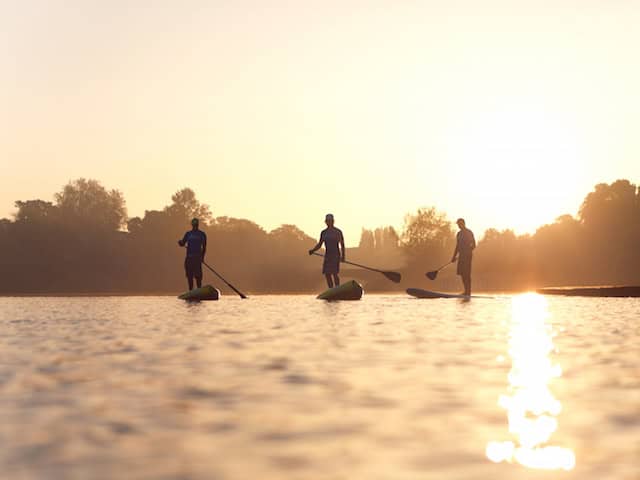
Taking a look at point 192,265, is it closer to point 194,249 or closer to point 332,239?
point 194,249

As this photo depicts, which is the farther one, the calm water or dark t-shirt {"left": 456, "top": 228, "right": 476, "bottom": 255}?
dark t-shirt {"left": 456, "top": 228, "right": 476, "bottom": 255}

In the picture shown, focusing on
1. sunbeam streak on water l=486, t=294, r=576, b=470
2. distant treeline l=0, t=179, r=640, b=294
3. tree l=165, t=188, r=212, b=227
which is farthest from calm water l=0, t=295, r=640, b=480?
tree l=165, t=188, r=212, b=227

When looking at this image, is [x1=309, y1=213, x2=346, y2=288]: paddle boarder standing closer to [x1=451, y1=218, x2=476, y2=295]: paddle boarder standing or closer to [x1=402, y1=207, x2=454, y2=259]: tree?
[x1=451, y1=218, x2=476, y2=295]: paddle boarder standing

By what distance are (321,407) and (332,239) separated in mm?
17777

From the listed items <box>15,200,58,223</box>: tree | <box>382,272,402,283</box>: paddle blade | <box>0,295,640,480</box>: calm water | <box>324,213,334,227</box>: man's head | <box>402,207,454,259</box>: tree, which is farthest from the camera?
<box>15,200,58,223</box>: tree

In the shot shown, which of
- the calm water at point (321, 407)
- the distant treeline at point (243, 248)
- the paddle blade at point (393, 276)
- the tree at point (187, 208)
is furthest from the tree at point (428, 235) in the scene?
the calm water at point (321, 407)

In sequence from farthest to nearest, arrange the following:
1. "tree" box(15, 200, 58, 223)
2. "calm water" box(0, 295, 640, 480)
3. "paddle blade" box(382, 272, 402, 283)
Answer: "tree" box(15, 200, 58, 223)
"paddle blade" box(382, 272, 402, 283)
"calm water" box(0, 295, 640, 480)

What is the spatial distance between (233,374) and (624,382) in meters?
2.64

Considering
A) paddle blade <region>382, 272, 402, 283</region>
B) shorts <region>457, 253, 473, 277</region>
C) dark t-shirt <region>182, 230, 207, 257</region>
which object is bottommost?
paddle blade <region>382, 272, 402, 283</region>

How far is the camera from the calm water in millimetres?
3572

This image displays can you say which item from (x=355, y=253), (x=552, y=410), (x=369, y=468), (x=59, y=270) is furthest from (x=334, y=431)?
(x=355, y=253)

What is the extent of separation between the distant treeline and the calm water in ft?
188

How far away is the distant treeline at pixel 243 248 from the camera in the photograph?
73750 millimetres

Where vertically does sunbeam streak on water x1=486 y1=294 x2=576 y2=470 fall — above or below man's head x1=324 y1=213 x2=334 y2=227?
below
